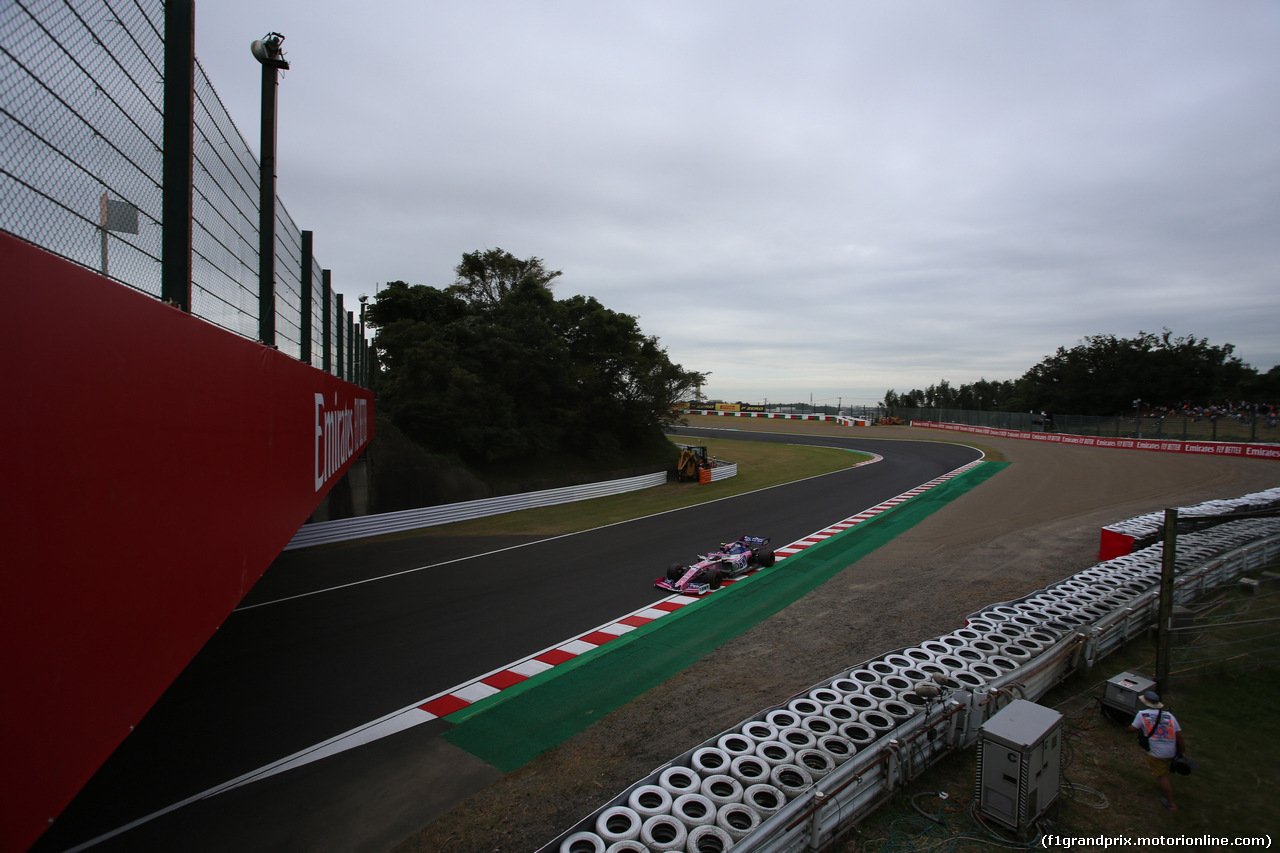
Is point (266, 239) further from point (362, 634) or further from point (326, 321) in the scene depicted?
point (362, 634)

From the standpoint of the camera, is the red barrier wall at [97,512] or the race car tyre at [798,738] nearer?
the red barrier wall at [97,512]

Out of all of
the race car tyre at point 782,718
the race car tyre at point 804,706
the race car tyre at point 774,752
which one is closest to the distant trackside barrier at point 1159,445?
the race car tyre at point 804,706

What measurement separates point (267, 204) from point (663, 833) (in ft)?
25.4

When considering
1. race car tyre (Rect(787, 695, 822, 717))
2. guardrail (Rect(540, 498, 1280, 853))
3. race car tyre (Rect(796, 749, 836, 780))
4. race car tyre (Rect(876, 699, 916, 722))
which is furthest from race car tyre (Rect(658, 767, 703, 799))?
race car tyre (Rect(876, 699, 916, 722))

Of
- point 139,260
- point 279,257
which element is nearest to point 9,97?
point 139,260

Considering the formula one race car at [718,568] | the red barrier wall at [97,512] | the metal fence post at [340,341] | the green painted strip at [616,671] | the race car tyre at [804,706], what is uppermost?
the metal fence post at [340,341]

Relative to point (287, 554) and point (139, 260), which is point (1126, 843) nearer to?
point (139, 260)

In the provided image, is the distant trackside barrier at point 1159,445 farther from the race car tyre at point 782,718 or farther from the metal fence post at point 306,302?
the metal fence post at point 306,302

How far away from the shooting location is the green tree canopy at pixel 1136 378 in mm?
67250

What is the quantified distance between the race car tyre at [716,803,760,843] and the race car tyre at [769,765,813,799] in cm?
41

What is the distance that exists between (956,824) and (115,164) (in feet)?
26.6

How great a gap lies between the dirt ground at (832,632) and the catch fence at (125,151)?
17.9 feet

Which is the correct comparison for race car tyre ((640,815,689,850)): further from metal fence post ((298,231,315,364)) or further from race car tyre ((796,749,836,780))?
metal fence post ((298,231,315,364))

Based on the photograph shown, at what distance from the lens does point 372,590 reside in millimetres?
13625
